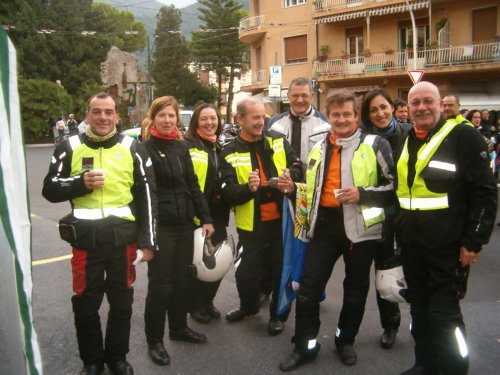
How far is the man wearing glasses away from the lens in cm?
301

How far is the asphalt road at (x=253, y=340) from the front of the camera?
3.67 m

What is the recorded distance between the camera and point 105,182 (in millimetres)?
3344

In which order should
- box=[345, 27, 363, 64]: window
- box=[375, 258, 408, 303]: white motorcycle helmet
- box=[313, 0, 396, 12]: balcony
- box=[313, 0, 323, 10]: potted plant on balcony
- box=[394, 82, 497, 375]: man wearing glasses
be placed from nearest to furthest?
box=[394, 82, 497, 375]: man wearing glasses, box=[375, 258, 408, 303]: white motorcycle helmet, box=[313, 0, 396, 12]: balcony, box=[345, 27, 363, 64]: window, box=[313, 0, 323, 10]: potted plant on balcony

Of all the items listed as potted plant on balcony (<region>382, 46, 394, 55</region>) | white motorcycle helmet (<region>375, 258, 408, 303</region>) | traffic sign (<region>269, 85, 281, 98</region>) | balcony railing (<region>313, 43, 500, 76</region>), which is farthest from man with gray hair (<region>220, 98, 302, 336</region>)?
potted plant on balcony (<region>382, 46, 394, 55</region>)

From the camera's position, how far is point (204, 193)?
4.37m

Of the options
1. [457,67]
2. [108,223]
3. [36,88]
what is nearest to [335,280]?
[108,223]

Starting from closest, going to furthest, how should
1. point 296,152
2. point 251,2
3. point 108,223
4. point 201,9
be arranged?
1. point 108,223
2. point 296,152
3. point 251,2
4. point 201,9

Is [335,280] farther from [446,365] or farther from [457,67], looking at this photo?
[457,67]

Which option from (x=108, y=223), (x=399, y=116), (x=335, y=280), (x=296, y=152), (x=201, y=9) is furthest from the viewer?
(x=201, y=9)

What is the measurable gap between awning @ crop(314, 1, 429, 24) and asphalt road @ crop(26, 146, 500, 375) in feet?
73.2

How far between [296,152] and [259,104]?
2.58ft

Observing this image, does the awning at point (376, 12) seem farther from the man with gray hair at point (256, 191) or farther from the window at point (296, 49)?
the man with gray hair at point (256, 191)

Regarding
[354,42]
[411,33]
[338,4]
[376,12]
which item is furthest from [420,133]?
[354,42]

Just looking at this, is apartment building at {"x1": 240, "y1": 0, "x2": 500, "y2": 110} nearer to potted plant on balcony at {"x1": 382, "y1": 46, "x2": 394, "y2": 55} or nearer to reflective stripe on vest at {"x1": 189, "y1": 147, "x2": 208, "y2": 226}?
potted plant on balcony at {"x1": 382, "y1": 46, "x2": 394, "y2": 55}
